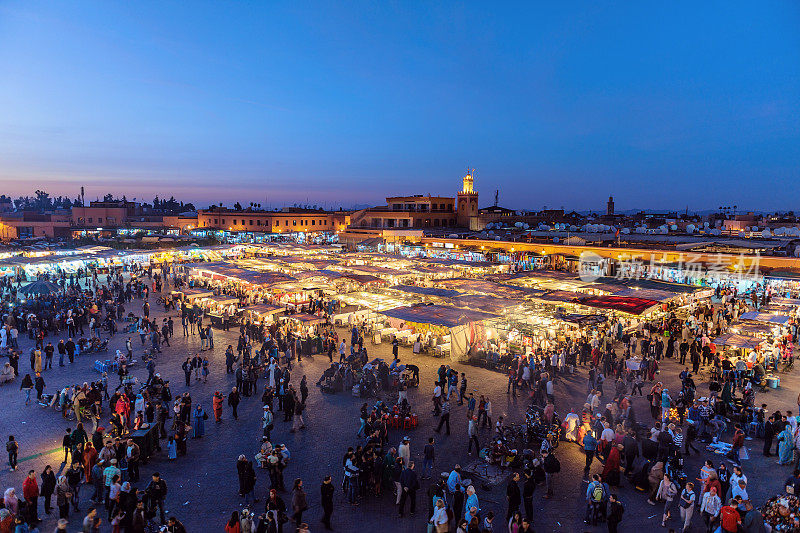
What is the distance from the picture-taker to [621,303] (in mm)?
16688

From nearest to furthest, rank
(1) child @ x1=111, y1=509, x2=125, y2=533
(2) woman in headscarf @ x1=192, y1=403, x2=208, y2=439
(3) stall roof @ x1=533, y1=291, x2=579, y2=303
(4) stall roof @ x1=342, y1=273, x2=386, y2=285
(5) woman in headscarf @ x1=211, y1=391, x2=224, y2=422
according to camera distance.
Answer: (1) child @ x1=111, y1=509, x2=125, y2=533
(2) woman in headscarf @ x1=192, y1=403, x2=208, y2=439
(5) woman in headscarf @ x1=211, y1=391, x2=224, y2=422
(3) stall roof @ x1=533, y1=291, x2=579, y2=303
(4) stall roof @ x1=342, y1=273, x2=386, y2=285

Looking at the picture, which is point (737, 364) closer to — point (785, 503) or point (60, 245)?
point (785, 503)

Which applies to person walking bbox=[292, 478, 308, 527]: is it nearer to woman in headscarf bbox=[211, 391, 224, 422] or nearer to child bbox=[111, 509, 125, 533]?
child bbox=[111, 509, 125, 533]

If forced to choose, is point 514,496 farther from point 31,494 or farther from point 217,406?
point 31,494

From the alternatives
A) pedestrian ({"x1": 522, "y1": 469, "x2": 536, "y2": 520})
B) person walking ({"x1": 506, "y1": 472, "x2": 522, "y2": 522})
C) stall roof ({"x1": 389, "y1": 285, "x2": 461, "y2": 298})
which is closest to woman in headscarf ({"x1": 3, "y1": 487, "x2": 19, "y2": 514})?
person walking ({"x1": 506, "y1": 472, "x2": 522, "y2": 522})

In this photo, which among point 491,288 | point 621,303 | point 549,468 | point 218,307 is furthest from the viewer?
point 218,307

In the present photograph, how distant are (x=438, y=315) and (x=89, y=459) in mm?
10657

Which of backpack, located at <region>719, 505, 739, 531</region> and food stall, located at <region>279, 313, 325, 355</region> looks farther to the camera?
food stall, located at <region>279, 313, 325, 355</region>

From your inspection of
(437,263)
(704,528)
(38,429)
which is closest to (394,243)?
(437,263)

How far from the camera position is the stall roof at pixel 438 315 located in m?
15.3

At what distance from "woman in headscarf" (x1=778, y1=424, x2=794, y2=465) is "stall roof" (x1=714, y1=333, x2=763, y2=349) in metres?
5.30

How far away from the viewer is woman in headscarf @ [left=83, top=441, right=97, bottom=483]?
8.09 m

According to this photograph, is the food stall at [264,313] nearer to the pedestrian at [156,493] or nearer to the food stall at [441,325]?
the food stall at [441,325]

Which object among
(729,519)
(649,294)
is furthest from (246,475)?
(649,294)
